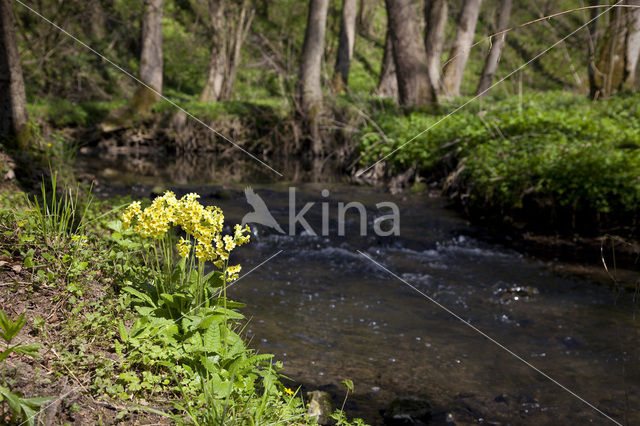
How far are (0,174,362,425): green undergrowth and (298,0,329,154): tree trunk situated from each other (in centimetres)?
1081

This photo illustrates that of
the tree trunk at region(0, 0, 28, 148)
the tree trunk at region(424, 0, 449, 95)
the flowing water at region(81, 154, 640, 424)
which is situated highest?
the tree trunk at region(424, 0, 449, 95)

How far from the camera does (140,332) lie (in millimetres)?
2805

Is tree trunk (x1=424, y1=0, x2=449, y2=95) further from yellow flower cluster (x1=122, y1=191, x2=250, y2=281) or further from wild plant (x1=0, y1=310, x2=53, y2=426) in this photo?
wild plant (x1=0, y1=310, x2=53, y2=426)

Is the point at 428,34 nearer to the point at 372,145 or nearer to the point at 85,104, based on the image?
the point at 372,145

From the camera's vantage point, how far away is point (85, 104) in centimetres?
1759

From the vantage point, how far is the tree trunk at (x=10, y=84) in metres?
5.71

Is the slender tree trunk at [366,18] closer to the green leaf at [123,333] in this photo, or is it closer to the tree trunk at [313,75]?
the tree trunk at [313,75]

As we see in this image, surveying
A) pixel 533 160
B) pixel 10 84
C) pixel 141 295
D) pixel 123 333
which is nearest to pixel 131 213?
pixel 141 295

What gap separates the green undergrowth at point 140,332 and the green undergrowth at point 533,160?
→ 4764mm

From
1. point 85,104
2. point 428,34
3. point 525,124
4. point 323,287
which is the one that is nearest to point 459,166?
point 525,124

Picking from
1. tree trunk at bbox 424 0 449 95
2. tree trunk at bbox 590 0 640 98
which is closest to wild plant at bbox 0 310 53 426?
tree trunk at bbox 590 0 640 98

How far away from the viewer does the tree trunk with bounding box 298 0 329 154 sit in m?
13.9

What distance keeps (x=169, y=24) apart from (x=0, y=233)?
79.0 feet

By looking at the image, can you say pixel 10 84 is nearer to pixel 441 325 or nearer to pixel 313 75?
pixel 441 325
